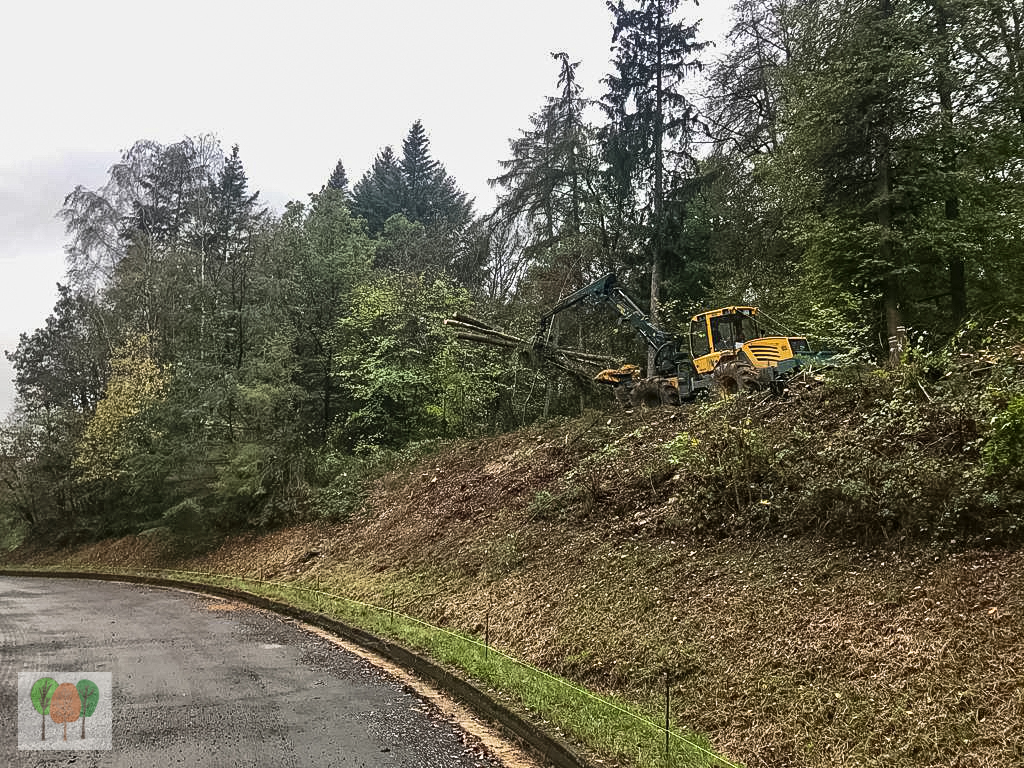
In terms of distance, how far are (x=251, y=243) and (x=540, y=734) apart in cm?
2342

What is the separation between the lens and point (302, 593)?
1196 cm

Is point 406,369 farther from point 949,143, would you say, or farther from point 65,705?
point 65,705

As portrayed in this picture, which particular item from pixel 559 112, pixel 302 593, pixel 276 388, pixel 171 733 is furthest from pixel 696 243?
pixel 171 733

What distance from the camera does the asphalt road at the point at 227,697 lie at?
480cm

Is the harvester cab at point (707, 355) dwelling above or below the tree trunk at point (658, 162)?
below

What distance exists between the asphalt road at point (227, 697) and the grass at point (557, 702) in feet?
1.95

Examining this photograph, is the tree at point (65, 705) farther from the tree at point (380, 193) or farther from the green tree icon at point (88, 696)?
the tree at point (380, 193)

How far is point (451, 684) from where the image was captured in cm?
658

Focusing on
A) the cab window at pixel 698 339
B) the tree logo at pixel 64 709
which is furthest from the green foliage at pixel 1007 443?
the cab window at pixel 698 339

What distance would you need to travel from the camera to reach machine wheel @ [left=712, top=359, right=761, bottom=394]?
464 inches

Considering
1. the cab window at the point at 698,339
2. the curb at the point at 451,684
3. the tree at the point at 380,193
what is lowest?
the curb at the point at 451,684

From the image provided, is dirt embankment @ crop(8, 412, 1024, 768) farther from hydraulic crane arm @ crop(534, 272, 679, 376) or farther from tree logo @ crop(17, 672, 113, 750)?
tree logo @ crop(17, 672, 113, 750)

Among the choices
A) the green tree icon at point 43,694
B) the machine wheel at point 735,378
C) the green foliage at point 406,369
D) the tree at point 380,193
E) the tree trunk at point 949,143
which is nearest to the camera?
the green tree icon at point 43,694

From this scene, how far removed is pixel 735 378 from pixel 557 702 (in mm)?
7982
